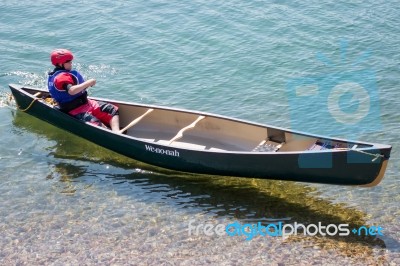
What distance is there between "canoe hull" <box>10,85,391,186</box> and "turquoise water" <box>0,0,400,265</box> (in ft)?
1.53

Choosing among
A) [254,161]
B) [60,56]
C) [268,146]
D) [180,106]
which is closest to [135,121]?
[60,56]

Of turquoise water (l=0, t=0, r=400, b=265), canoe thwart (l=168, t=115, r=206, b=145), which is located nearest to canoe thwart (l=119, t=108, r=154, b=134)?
turquoise water (l=0, t=0, r=400, b=265)

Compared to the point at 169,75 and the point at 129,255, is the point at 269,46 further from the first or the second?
the point at 129,255

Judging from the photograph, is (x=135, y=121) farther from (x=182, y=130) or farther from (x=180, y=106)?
(x=180, y=106)

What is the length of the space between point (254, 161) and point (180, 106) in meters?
4.74

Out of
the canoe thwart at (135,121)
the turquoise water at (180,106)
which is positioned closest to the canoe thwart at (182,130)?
the turquoise water at (180,106)

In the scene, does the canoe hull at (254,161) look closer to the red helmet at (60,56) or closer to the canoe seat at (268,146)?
the canoe seat at (268,146)

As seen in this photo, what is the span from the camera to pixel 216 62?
53.0 ft

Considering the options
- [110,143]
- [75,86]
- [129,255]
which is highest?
[75,86]

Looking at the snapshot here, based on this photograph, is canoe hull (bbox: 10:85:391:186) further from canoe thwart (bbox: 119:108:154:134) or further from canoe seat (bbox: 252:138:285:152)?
canoe seat (bbox: 252:138:285:152)

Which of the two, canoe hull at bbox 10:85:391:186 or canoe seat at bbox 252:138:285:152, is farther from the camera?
canoe seat at bbox 252:138:285:152

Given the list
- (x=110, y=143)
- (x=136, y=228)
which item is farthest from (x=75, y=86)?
(x=136, y=228)

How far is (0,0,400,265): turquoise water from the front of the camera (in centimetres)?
906

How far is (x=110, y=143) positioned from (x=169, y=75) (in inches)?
184
